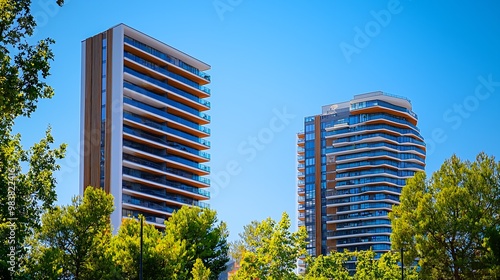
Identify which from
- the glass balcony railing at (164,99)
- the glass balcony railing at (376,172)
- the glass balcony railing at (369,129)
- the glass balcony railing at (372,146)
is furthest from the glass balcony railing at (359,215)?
→ the glass balcony railing at (164,99)

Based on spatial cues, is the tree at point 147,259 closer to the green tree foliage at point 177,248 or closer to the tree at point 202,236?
the green tree foliage at point 177,248

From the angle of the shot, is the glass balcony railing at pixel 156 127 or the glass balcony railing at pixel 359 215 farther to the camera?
the glass balcony railing at pixel 359 215

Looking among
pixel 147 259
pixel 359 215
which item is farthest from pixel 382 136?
pixel 147 259

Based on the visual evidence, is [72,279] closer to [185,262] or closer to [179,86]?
[185,262]

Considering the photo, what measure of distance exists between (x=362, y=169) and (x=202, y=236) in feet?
244

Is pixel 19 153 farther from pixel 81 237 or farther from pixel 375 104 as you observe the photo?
pixel 375 104

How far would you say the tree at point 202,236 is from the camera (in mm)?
48750

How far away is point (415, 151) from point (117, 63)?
61.3 m

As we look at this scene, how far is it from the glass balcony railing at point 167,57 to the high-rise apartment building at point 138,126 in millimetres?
142

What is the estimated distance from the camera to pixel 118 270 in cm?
4006

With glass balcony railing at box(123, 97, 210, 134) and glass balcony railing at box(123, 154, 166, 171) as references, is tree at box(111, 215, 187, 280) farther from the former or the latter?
glass balcony railing at box(123, 97, 210, 134)

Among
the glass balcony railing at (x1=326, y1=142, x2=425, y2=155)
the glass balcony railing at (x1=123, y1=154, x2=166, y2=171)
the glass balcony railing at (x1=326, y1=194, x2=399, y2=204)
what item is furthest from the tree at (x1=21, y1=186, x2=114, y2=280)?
the glass balcony railing at (x1=326, y1=142, x2=425, y2=155)

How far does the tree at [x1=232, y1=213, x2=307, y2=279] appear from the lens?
1672 inches

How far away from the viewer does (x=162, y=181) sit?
8525 cm
